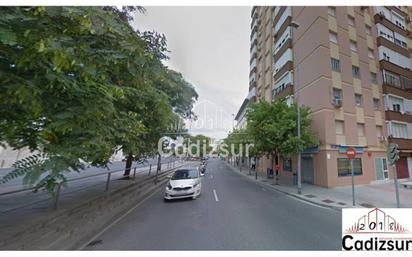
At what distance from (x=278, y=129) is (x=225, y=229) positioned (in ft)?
31.4

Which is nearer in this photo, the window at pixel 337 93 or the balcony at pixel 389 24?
the window at pixel 337 93

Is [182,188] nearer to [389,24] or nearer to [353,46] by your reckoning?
[353,46]

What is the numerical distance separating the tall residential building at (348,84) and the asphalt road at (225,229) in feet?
29.8

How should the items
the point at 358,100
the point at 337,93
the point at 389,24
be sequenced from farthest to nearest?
the point at 389,24 < the point at 358,100 < the point at 337,93

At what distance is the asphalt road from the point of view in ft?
16.5

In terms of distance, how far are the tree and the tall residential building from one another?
2146mm

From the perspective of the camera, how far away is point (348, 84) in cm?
1744

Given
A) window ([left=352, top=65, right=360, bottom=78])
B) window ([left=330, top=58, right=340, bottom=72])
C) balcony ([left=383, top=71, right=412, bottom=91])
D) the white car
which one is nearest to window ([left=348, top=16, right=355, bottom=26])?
window ([left=352, top=65, right=360, bottom=78])

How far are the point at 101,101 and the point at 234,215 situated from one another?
618 centimetres

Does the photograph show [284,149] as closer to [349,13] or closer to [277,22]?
[349,13]

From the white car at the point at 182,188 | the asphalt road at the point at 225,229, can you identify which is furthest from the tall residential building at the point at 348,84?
the white car at the point at 182,188

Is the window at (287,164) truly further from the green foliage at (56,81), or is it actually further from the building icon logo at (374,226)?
the green foliage at (56,81)

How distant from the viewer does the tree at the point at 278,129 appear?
549 inches

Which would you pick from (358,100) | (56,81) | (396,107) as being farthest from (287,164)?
(56,81)
